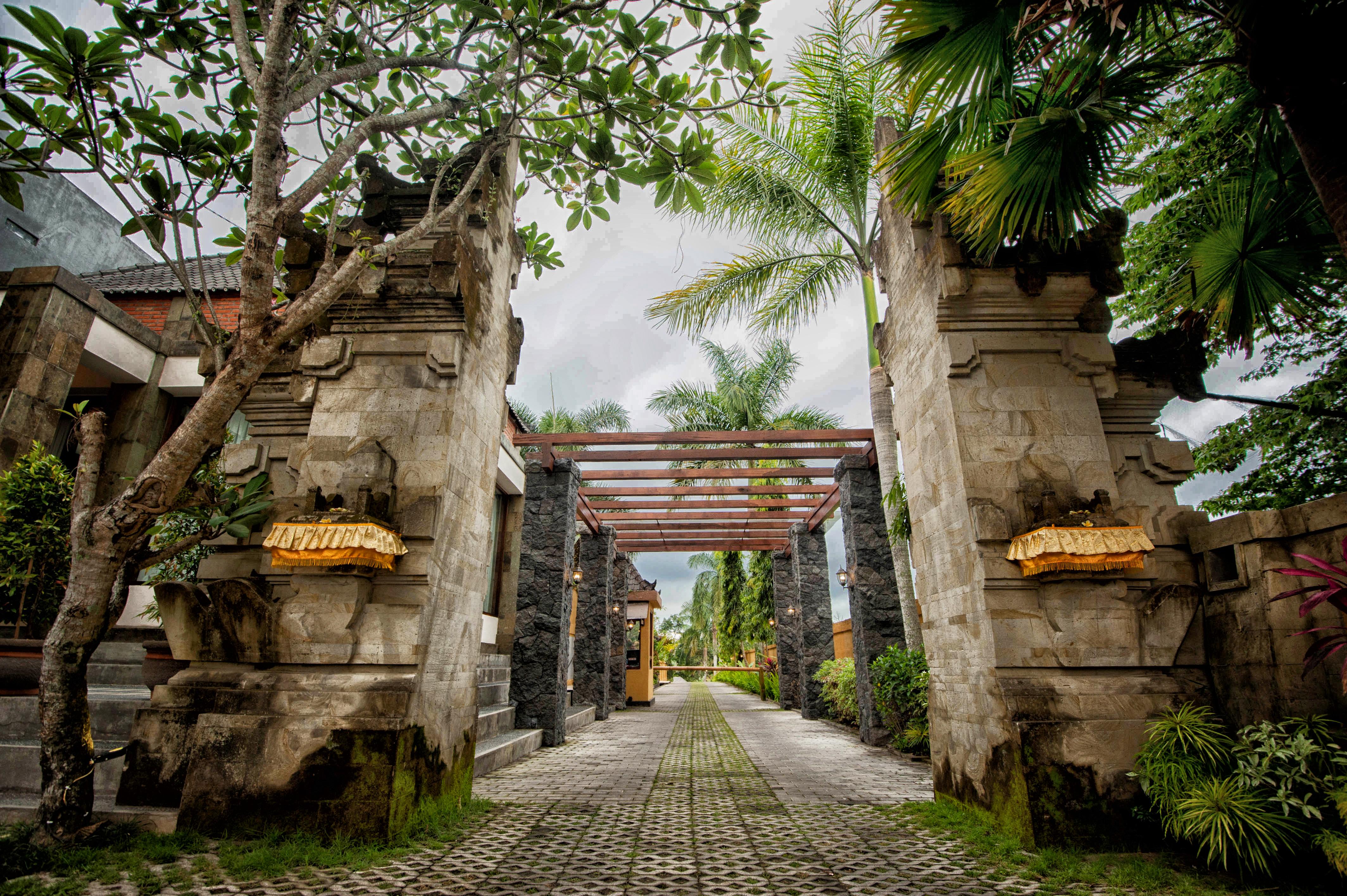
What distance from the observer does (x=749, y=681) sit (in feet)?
91.0

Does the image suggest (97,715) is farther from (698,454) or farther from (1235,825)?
(1235,825)

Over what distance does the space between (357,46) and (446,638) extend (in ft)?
15.4

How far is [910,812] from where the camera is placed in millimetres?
4910

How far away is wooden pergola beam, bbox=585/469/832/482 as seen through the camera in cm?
1000

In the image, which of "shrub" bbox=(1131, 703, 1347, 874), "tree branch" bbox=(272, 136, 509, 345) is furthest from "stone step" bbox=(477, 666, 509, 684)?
"shrub" bbox=(1131, 703, 1347, 874)

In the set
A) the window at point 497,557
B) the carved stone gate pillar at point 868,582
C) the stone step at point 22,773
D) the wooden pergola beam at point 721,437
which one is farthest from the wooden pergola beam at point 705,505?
the stone step at point 22,773

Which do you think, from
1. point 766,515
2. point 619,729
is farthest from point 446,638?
point 766,515

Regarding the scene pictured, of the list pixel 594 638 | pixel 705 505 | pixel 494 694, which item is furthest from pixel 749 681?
pixel 494 694

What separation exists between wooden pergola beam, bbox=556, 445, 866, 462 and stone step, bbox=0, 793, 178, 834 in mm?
6857

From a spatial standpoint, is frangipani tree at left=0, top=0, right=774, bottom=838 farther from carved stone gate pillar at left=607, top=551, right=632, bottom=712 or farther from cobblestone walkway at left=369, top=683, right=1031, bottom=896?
carved stone gate pillar at left=607, top=551, right=632, bottom=712

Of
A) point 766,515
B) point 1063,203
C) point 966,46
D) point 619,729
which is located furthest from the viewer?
point 766,515

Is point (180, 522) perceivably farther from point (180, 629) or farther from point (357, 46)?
point (357, 46)

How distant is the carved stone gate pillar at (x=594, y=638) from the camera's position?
13.4 m

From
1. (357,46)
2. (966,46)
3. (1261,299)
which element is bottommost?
(1261,299)
